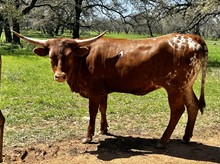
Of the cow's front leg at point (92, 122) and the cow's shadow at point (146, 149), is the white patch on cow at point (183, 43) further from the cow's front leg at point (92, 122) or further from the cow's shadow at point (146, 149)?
the cow's shadow at point (146, 149)

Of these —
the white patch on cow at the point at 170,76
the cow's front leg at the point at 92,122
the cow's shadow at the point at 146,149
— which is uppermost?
the white patch on cow at the point at 170,76

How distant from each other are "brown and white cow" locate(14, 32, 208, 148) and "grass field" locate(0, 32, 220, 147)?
1.13 m

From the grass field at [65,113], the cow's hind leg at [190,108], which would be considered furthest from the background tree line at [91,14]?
the cow's hind leg at [190,108]

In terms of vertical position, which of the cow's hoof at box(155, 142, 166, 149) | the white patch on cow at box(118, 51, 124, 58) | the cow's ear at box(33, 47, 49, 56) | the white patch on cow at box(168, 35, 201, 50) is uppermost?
the white patch on cow at box(168, 35, 201, 50)

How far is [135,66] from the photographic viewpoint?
6996 millimetres

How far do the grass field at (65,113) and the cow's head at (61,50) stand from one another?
5.47ft

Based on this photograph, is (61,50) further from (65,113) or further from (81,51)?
(65,113)

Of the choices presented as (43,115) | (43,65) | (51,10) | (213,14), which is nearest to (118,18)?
(51,10)

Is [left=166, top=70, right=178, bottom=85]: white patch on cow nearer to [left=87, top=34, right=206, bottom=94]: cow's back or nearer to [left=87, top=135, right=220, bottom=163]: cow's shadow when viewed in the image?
[left=87, top=34, right=206, bottom=94]: cow's back

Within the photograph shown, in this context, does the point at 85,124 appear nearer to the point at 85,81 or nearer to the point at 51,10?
→ the point at 85,81

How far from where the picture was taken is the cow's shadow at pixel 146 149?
671 centimetres

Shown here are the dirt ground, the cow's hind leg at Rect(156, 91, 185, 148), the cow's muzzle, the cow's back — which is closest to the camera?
the cow's muzzle

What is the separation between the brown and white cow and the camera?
6.76 m

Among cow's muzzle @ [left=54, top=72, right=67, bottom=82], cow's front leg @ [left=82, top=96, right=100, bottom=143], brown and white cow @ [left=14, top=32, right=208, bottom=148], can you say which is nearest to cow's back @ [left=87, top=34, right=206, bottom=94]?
brown and white cow @ [left=14, top=32, right=208, bottom=148]
